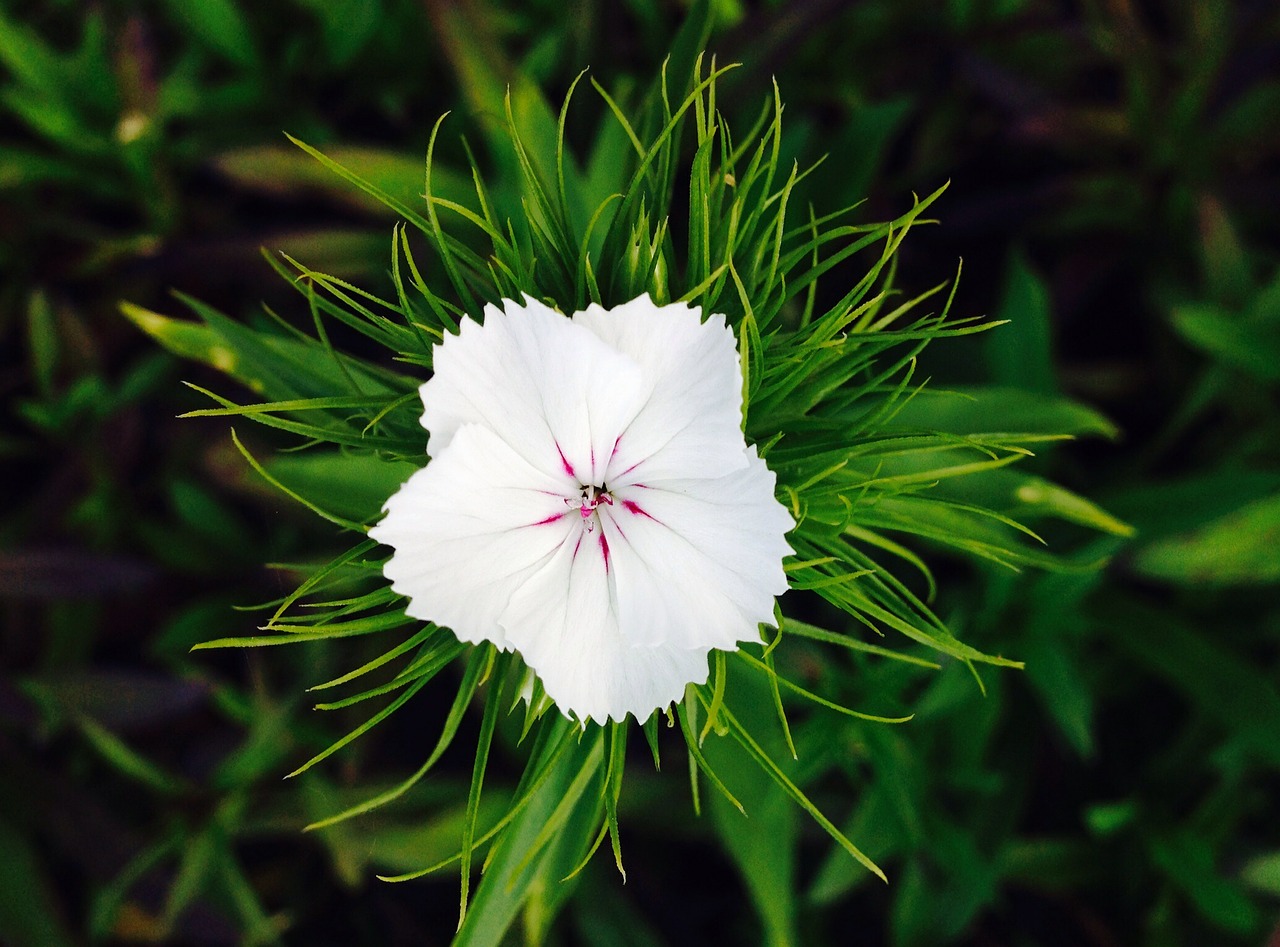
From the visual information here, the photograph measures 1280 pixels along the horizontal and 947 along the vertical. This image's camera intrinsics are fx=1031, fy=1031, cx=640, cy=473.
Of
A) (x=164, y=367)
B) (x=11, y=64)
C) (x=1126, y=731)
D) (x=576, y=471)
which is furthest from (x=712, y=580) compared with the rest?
(x=11, y=64)

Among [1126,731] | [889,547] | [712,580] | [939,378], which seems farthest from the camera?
[1126,731]

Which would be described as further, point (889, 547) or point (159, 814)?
point (159, 814)

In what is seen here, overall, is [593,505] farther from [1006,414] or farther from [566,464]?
[1006,414]

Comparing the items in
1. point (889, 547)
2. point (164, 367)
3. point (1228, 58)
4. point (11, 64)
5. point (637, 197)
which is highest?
point (1228, 58)

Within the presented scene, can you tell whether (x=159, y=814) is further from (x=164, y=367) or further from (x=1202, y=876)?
(x=1202, y=876)

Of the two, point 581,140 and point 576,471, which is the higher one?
point 581,140

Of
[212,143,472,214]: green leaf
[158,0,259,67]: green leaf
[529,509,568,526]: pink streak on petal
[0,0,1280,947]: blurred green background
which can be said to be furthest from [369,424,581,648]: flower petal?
[158,0,259,67]: green leaf

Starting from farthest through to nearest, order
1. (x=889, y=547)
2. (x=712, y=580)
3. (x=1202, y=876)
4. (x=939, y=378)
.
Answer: (x=939, y=378) < (x=1202, y=876) < (x=889, y=547) < (x=712, y=580)

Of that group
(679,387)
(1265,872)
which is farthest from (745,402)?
(1265,872)

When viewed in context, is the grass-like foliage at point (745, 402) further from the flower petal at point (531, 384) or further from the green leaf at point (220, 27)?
the green leaf at point (220, 27)
